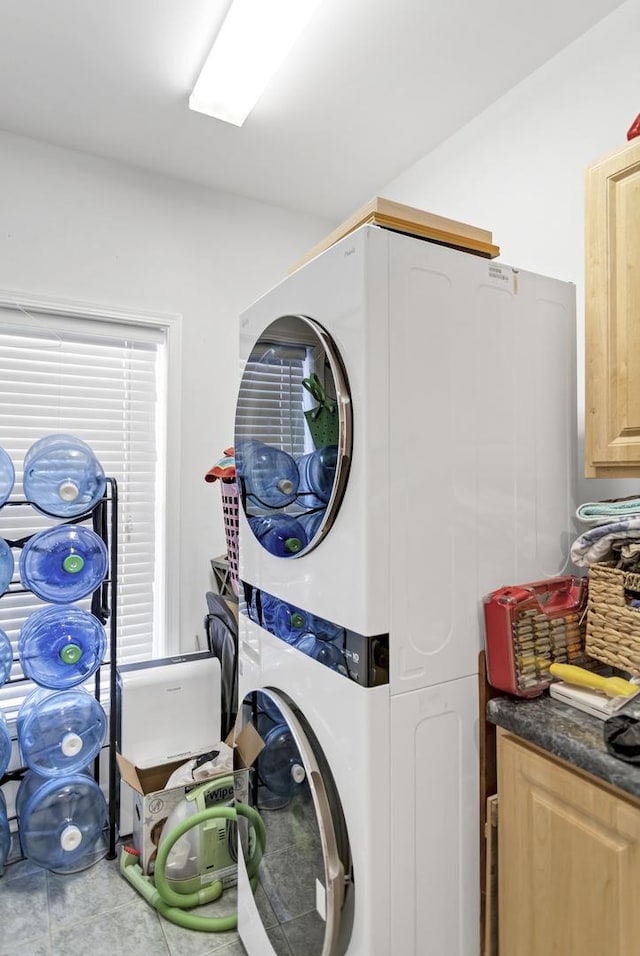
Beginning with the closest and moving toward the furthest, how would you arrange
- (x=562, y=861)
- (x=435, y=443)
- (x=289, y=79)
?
(x=562, y=861), (x=435, y=443), (x=289, y=79)

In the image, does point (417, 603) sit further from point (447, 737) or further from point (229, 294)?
point (229, 294)

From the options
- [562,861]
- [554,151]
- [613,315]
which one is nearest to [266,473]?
[613,315]

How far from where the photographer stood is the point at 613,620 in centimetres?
120

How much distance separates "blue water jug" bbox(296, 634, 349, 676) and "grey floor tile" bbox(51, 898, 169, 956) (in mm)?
1175

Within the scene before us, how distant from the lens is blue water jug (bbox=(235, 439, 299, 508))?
133cm

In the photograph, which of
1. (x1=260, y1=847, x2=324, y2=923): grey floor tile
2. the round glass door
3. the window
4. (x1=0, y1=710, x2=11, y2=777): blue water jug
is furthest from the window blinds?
(x1=0, y1=710, x2=11, y2=777): blue water jug

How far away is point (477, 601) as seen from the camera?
124 cm

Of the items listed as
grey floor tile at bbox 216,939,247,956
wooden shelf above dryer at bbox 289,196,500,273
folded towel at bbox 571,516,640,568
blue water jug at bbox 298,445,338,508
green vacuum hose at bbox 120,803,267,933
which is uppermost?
wooden shelf above dryer at bbox 289,196,500,273

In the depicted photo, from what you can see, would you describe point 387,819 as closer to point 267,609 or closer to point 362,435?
point 267,609

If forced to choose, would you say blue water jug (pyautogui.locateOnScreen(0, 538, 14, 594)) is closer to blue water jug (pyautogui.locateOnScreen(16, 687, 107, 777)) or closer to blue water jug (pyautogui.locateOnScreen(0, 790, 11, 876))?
blue water jug (pyautogui.locateOnScreen(16, 687, 107, 777))

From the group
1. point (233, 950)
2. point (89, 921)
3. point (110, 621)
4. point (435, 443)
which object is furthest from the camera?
point (110, 621)

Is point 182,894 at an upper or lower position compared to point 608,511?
lower

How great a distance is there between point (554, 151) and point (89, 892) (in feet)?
9.52

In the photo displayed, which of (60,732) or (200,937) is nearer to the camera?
(200,937)
